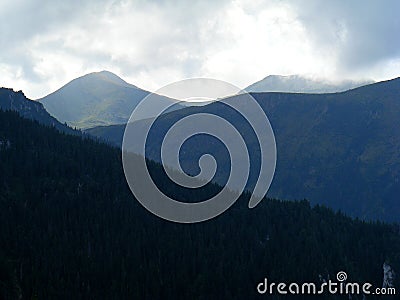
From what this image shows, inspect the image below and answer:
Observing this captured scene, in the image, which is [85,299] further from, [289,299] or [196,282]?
[289,299]

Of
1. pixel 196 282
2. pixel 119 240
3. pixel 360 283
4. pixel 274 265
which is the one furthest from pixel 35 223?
pixel 360 283

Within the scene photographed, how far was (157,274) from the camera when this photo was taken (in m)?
168

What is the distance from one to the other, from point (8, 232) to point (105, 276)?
37384 millimetres

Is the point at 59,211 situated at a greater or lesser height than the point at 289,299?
greater

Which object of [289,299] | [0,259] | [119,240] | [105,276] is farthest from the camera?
[119,240]

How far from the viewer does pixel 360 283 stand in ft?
653

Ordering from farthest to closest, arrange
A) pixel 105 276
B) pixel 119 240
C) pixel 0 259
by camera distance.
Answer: pixel 119 240 → pixel 105 276 → pixel 0 259

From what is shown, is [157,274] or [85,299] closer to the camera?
[85,299]

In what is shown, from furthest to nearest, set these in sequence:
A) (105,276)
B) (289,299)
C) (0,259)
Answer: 1. (289,299)
2. (105,276)
3. (0,259)

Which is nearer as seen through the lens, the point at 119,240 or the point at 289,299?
the point at 289,299

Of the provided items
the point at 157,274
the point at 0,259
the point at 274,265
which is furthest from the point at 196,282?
the point at 0,259

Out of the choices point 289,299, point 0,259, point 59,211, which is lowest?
point 289,299

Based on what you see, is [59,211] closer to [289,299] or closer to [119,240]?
[119,240]

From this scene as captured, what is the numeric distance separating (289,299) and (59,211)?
91.3 meters
